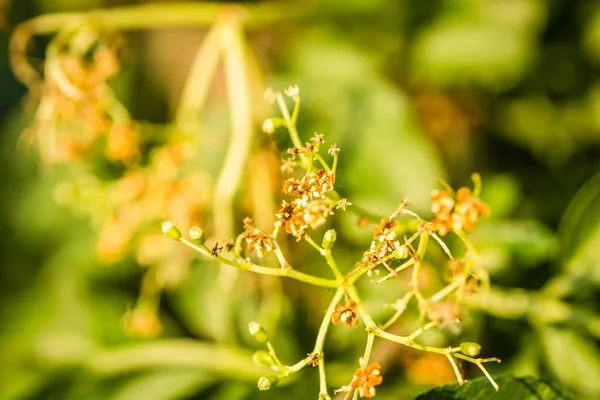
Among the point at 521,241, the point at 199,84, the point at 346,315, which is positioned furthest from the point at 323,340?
the point at 199,84

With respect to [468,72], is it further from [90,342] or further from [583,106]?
Result: [90,342]

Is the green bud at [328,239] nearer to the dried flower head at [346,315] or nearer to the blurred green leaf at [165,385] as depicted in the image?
the dried flower head at [346,315]

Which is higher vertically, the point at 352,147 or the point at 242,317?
the point at 352,147

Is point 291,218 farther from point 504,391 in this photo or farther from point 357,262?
point 504,391

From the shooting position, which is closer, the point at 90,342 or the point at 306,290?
the point at 306,290

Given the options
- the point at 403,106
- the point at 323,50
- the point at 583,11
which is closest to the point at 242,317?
the point at 403,106

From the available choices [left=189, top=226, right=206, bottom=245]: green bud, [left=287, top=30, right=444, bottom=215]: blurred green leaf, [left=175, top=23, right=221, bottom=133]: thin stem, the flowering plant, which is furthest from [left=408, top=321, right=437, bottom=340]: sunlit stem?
[left=175, top=23, right=221, bottom=133]: thin stem
